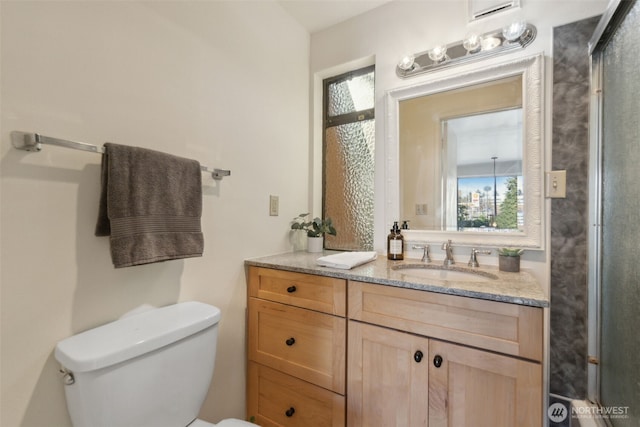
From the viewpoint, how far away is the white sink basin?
122cm

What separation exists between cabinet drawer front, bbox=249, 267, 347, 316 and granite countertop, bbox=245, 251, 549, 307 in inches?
1.3

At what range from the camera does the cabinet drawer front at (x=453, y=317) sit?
81cm

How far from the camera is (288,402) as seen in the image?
1.25 meters

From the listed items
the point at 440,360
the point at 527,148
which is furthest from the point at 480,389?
the point at 527,148

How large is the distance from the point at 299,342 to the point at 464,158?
3.89 feet

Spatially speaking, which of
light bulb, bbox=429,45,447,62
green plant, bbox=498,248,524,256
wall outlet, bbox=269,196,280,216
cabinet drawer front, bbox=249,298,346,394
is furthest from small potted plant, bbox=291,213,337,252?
light bulb, bbox=429,45,447,62

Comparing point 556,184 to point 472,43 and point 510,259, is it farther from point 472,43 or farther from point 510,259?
point 472,43

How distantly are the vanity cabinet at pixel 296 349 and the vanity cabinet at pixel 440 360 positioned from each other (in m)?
0.07

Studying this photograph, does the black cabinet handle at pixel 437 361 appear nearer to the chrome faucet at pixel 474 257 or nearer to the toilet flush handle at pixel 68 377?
the chrome faucet at pixel 474 257

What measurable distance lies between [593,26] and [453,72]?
52 cm

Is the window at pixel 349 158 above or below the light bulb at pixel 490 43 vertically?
below

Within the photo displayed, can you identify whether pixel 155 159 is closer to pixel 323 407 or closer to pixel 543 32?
pixel 323 407

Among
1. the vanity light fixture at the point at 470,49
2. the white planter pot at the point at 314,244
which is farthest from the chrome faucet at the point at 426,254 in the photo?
the vanity light fixture at the point at 470,49

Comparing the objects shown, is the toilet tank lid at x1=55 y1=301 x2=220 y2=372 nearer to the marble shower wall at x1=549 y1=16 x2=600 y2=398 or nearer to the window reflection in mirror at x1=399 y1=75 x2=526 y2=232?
the window reflection in mirror at x1=399 y1=75 x2=526 y2=232
